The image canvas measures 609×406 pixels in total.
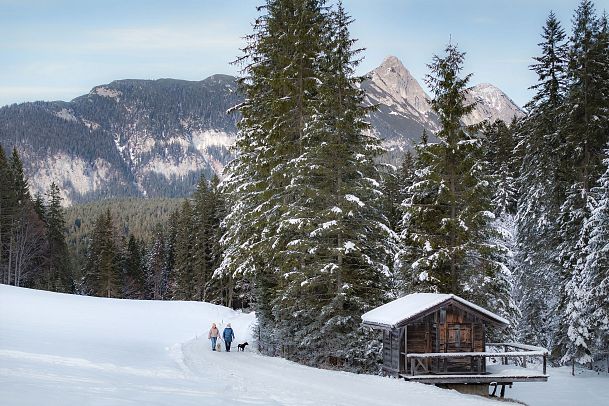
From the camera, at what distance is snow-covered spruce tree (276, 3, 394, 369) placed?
82.7 ft

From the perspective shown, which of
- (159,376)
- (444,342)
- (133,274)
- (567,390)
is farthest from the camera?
(133,274)

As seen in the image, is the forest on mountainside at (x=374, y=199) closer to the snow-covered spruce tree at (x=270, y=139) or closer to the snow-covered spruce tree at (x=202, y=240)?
the snow-covered spruce tree at (x=270, y=139)

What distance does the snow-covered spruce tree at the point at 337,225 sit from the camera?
2520cm

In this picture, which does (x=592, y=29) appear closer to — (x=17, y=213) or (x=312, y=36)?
(x=312, y=36)

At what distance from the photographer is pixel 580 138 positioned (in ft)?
105

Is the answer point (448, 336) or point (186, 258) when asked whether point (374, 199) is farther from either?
point (186, 258)

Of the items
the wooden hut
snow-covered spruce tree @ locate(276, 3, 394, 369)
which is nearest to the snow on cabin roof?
the wooden hut

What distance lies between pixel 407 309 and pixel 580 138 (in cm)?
1747

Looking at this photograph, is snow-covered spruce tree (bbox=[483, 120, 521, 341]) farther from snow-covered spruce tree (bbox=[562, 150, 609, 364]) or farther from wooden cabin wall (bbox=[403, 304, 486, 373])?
wooden cabin wall (bbox=[403, 304, 486, 373])

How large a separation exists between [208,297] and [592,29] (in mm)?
54284

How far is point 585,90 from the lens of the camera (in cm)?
3191

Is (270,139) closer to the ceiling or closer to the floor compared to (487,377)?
closer to the ceiling

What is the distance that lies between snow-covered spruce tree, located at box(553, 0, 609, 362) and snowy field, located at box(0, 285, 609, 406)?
4.79 m

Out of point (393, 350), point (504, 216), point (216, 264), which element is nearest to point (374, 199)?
point (393, 350)
